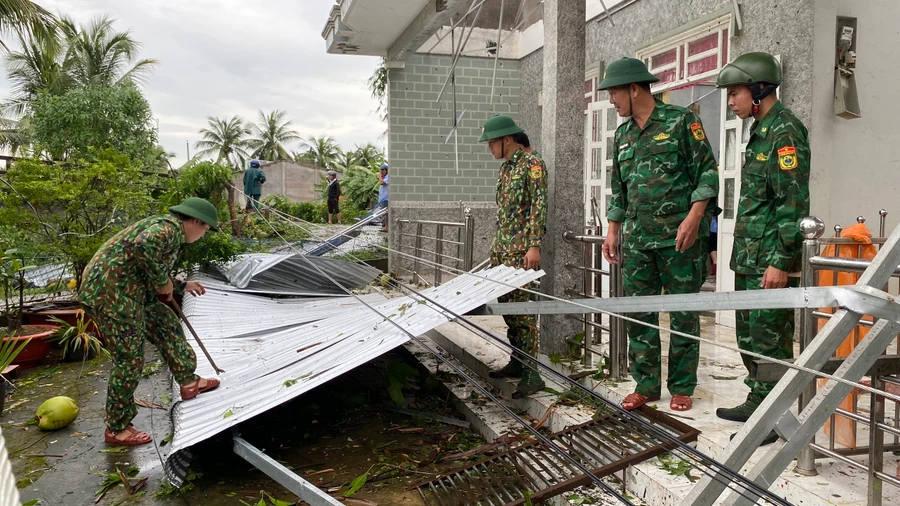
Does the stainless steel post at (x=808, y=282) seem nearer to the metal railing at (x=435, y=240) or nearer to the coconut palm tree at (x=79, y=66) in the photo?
the metal railing at (x=435, y=240)

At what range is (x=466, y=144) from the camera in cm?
1059

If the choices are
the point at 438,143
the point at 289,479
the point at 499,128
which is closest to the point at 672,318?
the point at 499,128

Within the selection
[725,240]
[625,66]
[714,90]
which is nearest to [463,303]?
[625,66]

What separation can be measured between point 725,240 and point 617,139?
9.64 ft

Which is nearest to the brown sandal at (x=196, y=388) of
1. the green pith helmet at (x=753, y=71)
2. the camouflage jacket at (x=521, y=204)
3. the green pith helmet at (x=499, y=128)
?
the camouflage jacket at (x=521, y=204)

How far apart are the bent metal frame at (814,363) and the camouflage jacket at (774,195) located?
58.8 inches

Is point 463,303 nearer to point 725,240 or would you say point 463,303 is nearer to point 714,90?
point 725,240

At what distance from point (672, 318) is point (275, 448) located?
2550 mm

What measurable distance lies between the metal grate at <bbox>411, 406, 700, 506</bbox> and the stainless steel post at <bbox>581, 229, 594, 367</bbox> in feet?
3.13

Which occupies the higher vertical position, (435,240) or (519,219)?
(519,219)

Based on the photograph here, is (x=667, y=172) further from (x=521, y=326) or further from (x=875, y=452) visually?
(x=875, y=452)

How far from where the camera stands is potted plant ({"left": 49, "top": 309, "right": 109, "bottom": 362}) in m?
6.66

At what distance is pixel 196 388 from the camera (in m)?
4.25

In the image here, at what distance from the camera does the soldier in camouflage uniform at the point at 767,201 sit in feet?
10.1
